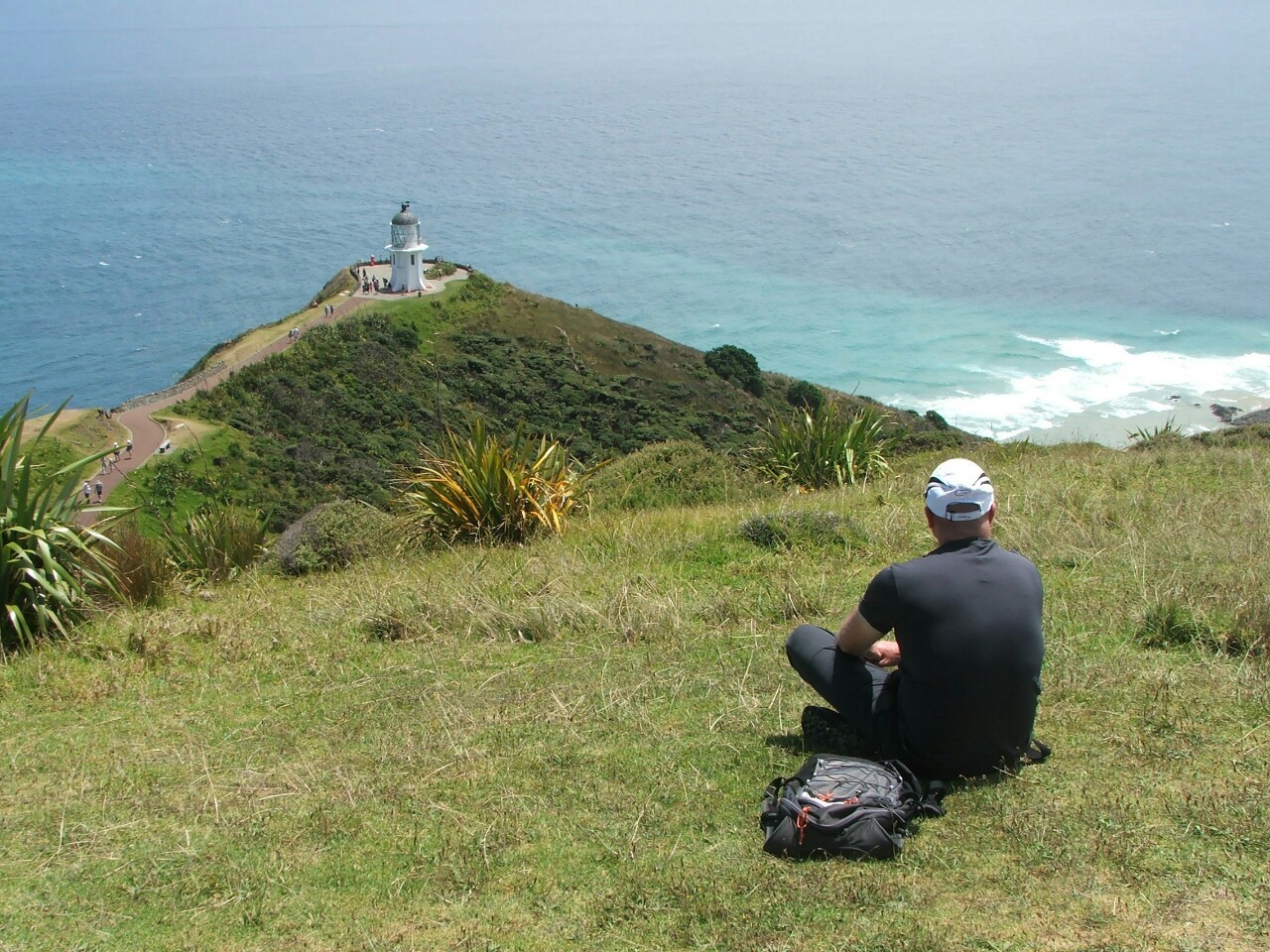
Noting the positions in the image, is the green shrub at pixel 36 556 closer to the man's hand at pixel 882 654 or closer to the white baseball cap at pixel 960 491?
the man's hand at pixel 882 654

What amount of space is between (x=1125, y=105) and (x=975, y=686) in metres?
201

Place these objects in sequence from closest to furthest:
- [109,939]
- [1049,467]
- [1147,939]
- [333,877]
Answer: [1147,939] → [109,939] → [333,877] → [1049,467]

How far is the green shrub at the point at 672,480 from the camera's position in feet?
43.7

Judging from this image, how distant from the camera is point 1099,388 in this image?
70688 millimetres

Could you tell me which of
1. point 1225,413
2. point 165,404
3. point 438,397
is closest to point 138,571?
point 165,404

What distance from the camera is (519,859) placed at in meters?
3.83

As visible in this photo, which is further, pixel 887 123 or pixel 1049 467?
pixel 887 123

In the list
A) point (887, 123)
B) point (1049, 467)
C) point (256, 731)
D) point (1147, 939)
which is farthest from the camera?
point (887, 123)

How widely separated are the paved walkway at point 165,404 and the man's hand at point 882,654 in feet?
111

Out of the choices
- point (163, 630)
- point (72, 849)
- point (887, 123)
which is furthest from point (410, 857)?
point (887, 123)

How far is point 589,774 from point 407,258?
75817 mm

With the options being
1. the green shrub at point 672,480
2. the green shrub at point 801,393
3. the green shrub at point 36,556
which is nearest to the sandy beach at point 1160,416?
the green shrub at point 801,393

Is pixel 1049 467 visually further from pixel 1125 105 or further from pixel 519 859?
pixel 1125 105

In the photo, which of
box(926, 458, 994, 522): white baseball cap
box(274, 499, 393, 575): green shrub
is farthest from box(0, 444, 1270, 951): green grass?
box(274, 499, 393, 575): green shrub
